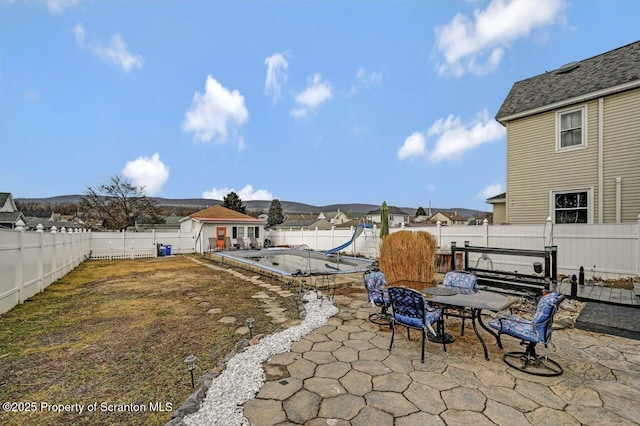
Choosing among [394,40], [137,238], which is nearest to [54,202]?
[137,238]

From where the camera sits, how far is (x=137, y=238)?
16.8 m

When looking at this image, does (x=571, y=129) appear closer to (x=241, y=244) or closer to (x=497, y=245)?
(x=497, y=245)

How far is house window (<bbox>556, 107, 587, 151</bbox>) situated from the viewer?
28.6 ft

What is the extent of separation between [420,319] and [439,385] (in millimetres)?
747

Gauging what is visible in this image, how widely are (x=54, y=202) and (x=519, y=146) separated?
292 ft

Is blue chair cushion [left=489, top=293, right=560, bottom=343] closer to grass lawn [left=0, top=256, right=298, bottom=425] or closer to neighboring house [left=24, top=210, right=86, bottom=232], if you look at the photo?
grass lawn [left=0, top=256, right=298, bottom=425]

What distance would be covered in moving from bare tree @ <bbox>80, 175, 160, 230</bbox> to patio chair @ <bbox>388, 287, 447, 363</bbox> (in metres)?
34.0

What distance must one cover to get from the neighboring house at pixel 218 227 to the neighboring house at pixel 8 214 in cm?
1187

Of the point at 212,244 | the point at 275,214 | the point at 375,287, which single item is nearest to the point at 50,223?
the point at 275,214

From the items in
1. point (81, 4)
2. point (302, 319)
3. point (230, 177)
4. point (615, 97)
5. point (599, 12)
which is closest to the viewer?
point (302, 319)

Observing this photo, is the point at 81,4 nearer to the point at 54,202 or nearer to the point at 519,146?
the point at 519,146

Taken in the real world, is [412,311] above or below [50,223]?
above

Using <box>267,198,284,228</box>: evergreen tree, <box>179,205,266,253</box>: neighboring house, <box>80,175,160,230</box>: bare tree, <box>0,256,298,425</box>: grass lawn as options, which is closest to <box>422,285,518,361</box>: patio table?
<box>0,256,298,425</box>: grass lawn

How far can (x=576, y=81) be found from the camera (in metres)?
9.22
